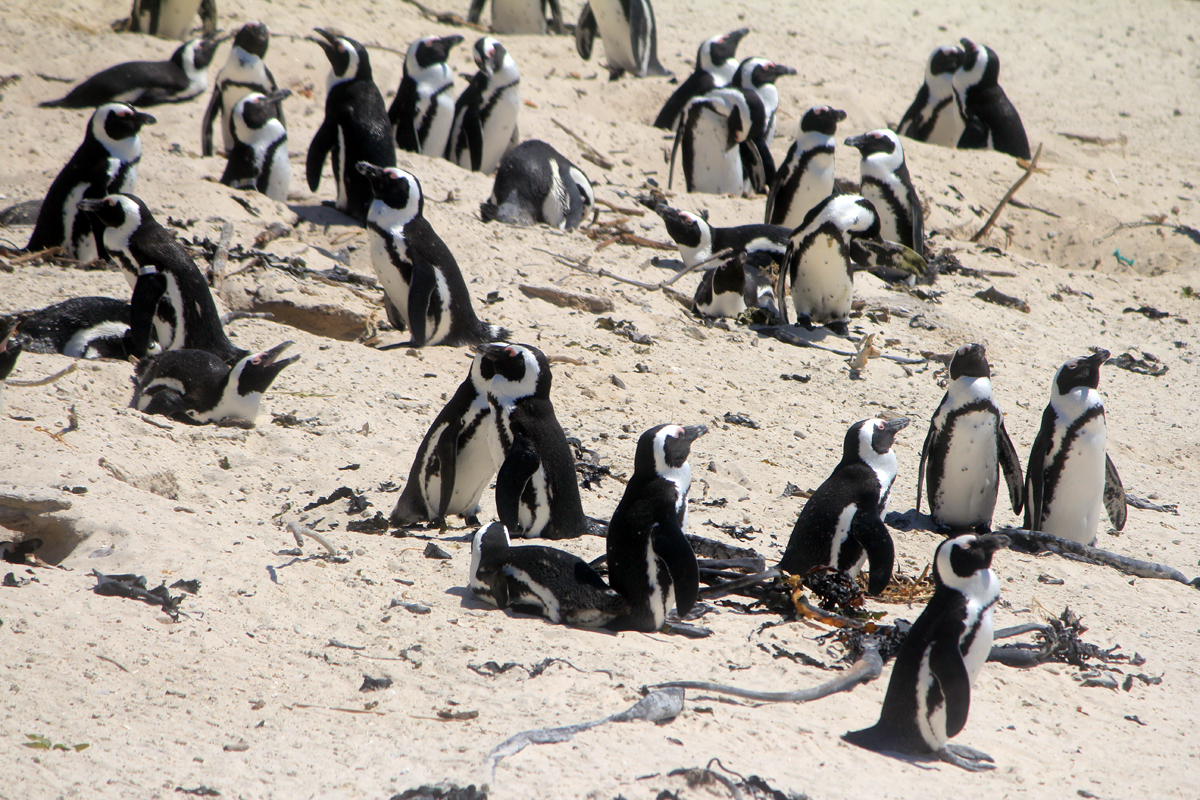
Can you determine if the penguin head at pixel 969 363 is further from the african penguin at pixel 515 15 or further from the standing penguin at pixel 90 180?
the african penguin at pixel 515 15

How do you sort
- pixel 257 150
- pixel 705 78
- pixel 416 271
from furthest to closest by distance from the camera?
1. pixel 705 78
2. pixel 257 150
3. pixel 416 271

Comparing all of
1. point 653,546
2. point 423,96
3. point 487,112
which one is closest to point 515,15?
point 487,112

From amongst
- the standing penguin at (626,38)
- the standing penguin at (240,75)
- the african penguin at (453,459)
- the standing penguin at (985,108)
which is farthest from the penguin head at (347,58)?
the standing penguin at (985,108)

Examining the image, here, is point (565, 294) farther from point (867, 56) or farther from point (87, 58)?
point (867, 56)

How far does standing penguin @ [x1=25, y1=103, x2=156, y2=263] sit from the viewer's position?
21.5ft

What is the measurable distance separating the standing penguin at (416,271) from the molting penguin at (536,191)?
1.90 meters

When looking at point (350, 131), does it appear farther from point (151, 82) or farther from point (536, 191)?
point (151, 82)

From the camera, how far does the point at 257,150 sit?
807cm

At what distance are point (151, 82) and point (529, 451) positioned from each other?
288 inches

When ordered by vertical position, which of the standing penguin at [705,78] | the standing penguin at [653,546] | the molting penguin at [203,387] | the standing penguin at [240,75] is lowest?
the molting penguin at [203,387]

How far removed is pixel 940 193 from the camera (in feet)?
34.7

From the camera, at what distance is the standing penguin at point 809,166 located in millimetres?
8914

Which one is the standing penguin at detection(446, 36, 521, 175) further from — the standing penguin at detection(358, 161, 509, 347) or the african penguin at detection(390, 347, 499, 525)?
the african penguin at detection(390, 347, 499, 525)

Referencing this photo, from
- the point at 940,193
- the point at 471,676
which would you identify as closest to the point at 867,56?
the point at 940,193
